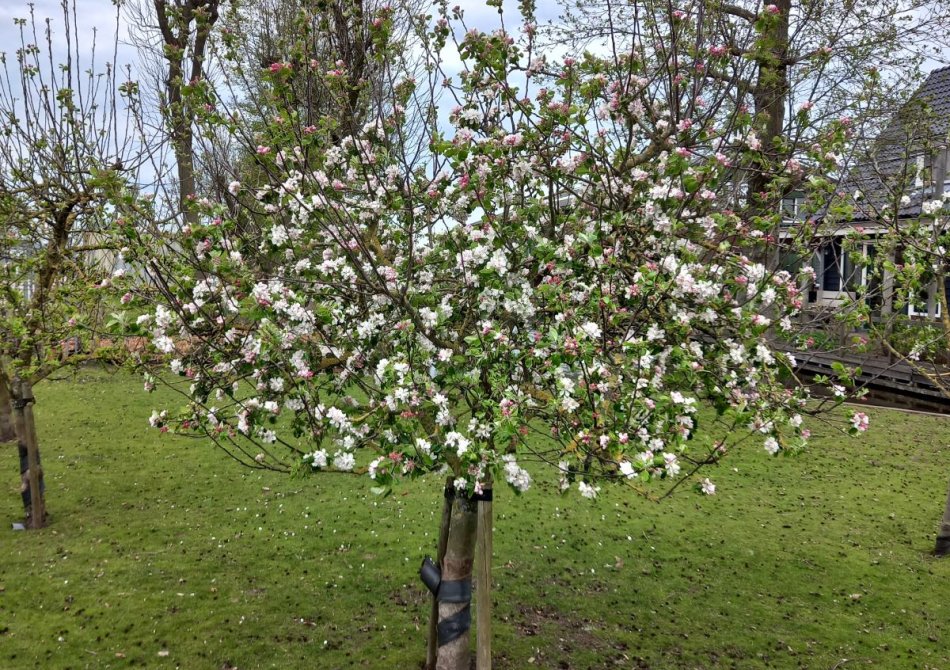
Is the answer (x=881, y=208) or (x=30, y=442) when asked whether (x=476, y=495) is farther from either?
(x=881, y=208)

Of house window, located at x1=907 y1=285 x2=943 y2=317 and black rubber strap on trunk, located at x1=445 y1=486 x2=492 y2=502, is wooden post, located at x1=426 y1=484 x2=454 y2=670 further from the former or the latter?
house window, located at x1=907 y1=285 x2=943 y2=317

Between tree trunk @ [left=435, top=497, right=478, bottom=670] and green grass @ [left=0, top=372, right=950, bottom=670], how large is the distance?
3.03ft

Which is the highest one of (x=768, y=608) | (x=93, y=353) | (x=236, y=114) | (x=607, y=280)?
(x=236, y=114)

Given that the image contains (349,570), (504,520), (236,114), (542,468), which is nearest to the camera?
(236,114)

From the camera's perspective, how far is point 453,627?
5.62 m

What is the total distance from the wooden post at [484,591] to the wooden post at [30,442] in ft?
21.4

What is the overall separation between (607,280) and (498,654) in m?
3.81

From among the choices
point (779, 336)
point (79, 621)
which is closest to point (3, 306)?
point (79, 621)

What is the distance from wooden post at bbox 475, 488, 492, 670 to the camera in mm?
5152

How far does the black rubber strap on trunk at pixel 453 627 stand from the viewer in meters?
5.61

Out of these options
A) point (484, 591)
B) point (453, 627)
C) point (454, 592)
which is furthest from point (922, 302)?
point (453, 627)

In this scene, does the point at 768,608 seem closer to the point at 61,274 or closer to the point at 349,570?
the point at 349,570

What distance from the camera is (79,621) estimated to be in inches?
270

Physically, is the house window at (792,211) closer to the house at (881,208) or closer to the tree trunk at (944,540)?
the house at (881,208)
